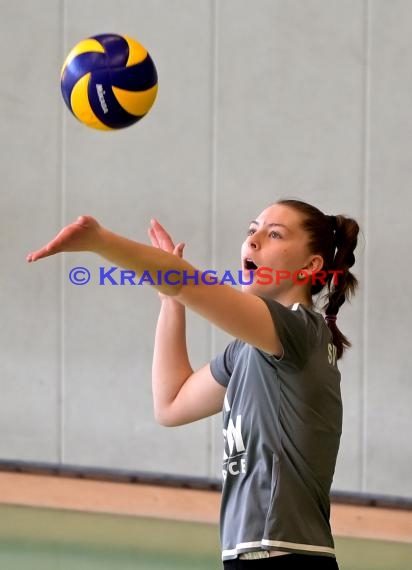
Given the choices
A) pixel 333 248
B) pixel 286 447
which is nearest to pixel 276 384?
pixel 286 447

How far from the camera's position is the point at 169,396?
2221 millimetres

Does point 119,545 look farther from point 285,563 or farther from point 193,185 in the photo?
point 285,563

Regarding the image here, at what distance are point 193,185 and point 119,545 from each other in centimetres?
150

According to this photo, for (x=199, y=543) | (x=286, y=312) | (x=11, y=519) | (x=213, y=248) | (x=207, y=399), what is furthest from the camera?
(x=213, y=248)

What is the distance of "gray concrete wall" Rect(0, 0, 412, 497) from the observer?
3.94 metres

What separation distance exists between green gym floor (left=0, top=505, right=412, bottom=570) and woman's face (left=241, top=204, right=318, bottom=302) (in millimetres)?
Answer: 1592

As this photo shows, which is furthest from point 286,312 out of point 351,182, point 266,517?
point 351,182

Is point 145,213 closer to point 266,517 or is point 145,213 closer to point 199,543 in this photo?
point 199,543

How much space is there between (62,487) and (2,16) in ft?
6.76

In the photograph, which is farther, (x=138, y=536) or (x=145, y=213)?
(x=145, y=213)

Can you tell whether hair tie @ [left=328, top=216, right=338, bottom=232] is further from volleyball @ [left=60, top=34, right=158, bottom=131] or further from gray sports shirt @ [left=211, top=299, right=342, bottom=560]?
volleyball @ [left=60, top=34, right=158, bottom=131]

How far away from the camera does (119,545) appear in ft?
11.6

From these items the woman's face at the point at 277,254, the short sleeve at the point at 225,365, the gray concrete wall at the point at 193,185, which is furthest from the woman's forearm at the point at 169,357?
the gray concrete wall at the point at 193,185

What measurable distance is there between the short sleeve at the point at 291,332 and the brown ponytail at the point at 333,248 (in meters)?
0.24
